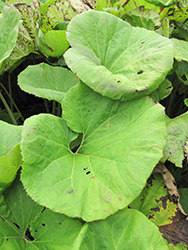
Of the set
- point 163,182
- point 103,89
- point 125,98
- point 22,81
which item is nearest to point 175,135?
point 163,182

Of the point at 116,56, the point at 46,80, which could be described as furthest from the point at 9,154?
the point at 116,56

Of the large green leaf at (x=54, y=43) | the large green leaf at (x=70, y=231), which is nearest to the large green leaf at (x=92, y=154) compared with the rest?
the large green leaf at (x=70, y=231)

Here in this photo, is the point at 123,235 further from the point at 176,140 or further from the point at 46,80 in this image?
the point at 46,80

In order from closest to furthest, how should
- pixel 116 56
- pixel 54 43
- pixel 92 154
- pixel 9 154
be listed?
1. pixel 9 154
2. pixel 92 154
3. pixel 116 56
4. pixel 54 43

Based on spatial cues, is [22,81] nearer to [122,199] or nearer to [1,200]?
[1,200]

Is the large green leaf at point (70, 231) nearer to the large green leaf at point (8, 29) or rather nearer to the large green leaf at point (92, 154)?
the large green leaf at point (92, 154)
